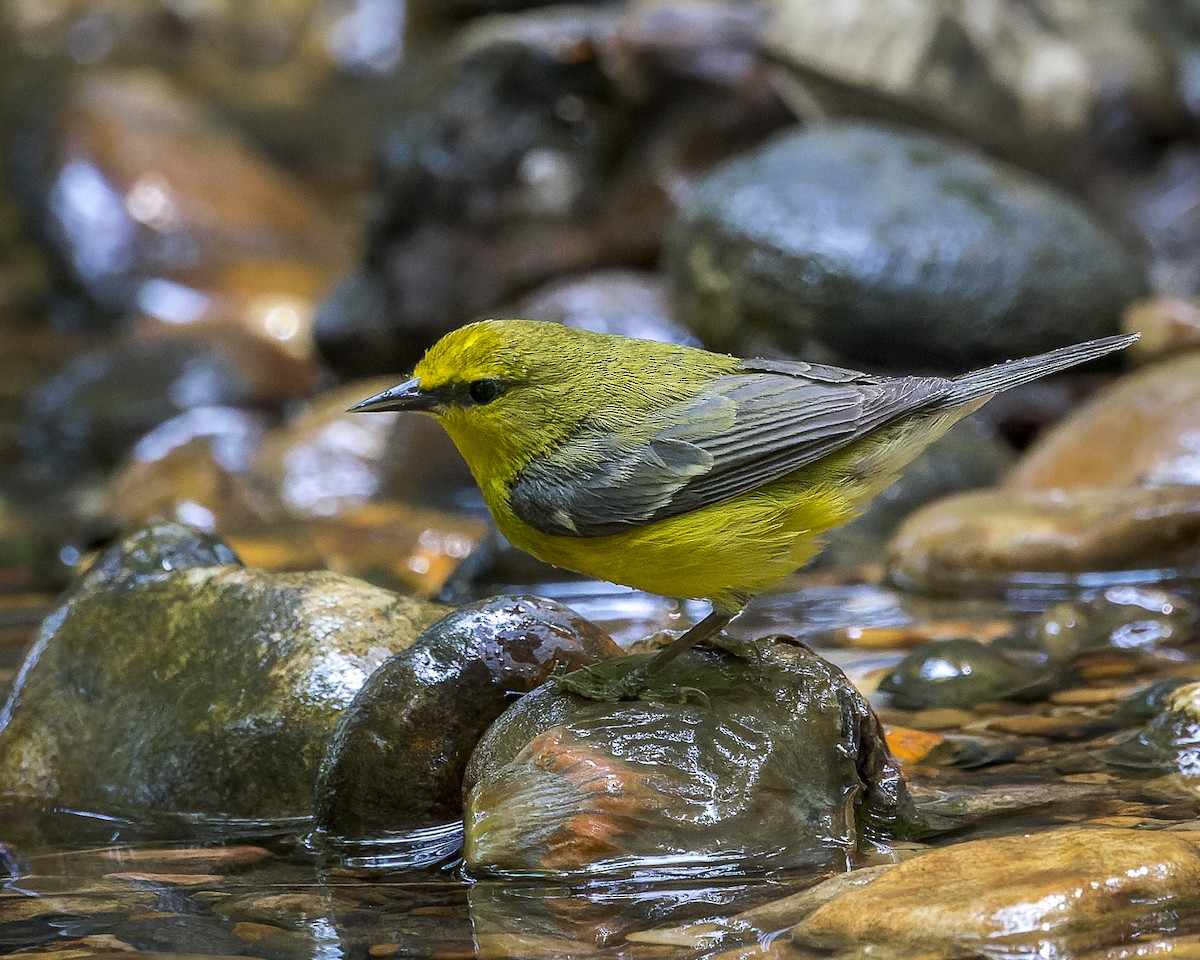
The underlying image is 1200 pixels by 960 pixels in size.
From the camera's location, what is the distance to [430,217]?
12.7 meters

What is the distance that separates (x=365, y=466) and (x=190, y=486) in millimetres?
1329

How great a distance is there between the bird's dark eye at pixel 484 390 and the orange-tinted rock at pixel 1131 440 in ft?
14.8

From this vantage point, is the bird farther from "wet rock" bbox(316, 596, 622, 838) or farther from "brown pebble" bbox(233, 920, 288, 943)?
"brown pebble" bbox(233, 920, 288, 943)

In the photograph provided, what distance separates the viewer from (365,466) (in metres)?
10.0

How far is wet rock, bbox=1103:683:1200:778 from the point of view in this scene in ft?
13.7

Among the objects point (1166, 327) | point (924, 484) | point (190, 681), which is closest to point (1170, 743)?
point (190, 681)

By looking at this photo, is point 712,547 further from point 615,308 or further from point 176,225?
point 176,225

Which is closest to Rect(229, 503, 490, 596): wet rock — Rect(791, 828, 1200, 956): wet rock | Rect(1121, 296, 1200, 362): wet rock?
Rect(1121, 296, 1200, 362): wet rock

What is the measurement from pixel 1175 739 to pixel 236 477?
6.50m

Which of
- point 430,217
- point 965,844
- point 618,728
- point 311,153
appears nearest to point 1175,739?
point 965,844

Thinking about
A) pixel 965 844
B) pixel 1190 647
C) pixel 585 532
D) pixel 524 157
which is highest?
pixel 524 157

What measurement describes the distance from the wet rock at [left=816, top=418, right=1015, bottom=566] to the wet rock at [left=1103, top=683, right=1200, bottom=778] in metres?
3.42

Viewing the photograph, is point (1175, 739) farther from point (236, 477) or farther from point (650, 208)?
point (650, 208)

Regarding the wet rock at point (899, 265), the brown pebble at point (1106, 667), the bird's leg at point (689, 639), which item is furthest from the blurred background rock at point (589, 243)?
the bird's leg at point (689, 639)
